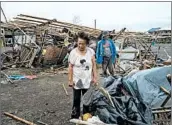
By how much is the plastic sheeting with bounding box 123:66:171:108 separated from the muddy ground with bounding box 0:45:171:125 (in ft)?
4.67

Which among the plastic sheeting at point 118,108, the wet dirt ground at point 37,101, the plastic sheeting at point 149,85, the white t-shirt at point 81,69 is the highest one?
the white t-shirt at point 81,69

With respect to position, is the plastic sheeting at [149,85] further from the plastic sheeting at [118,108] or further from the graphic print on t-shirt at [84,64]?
the graphic print on t-shirt at [84,64]

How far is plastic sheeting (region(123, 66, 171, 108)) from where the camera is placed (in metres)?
4.95

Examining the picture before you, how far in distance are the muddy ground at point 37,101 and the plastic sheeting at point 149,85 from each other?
56.0 inches

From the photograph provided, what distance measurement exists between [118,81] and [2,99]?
360cm

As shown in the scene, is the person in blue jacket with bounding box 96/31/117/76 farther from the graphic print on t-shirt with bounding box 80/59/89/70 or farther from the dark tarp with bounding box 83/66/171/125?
the graphic print on t-shirt with bounding box 80/59/89/70

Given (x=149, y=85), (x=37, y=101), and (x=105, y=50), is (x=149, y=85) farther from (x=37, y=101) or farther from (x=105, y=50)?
(x=105, y=50)

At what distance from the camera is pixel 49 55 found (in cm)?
1522

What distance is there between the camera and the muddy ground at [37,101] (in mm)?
5777

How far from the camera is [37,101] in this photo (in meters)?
7.18

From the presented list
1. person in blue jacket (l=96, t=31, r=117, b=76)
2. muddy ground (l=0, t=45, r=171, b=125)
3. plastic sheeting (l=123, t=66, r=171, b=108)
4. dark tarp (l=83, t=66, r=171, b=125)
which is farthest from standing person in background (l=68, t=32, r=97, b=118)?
person in blue jacket (l=96, t=31, r=117, b=76)

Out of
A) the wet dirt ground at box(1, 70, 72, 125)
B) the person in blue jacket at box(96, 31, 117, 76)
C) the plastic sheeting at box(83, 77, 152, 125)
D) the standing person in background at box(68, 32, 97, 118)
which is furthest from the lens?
the person in blue jacket at box(96, 31, 117, 76)

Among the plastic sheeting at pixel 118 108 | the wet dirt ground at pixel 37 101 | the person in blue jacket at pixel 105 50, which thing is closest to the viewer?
the plastic sheeting at pixel 118 108

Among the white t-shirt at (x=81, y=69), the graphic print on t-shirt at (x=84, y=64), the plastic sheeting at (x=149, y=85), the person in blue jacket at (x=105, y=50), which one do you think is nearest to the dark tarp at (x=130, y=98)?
the plastic sheeting at (x=149, y=85)
